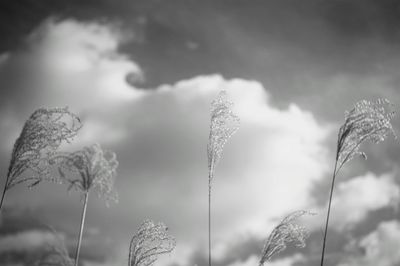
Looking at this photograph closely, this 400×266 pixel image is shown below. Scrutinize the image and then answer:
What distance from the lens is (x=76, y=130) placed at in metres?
7.50

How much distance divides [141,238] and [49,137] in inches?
125

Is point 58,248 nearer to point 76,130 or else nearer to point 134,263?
point 76,130

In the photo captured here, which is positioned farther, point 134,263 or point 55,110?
point 134,263

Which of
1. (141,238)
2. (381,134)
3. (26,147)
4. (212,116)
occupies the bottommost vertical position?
(141,238)

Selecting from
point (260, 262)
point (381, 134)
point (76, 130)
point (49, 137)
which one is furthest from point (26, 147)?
point (381, 134)

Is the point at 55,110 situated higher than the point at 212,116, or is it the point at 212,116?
the point at 212,116

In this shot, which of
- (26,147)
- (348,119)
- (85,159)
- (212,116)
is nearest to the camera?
(85,159)

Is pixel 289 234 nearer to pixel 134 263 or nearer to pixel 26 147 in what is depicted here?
pixel 134 263

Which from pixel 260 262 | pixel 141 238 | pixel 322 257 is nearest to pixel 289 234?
pixel 260 262

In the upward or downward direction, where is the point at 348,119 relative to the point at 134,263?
upward

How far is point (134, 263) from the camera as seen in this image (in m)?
8.81

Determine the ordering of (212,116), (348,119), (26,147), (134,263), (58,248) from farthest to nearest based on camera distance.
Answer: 1. (212,116)
2. (134,263)
3. (348,119)
4. (26,147)
5. (58,248)

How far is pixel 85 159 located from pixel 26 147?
59.7 inches

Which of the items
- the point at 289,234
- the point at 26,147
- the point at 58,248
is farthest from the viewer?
the point at 289,234
